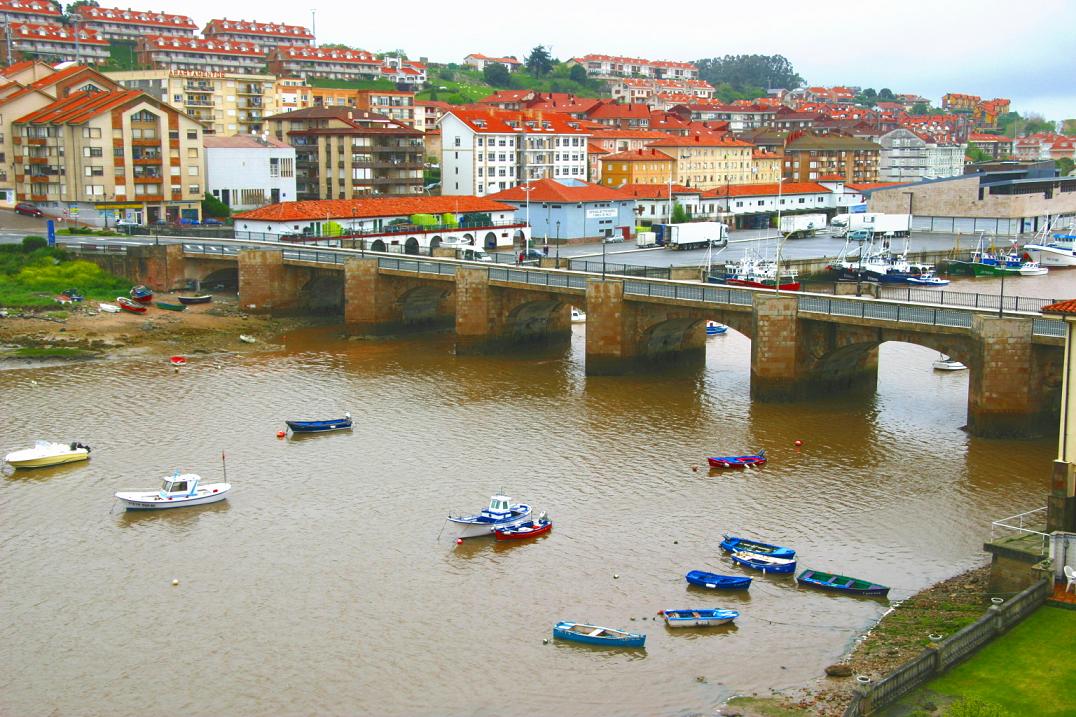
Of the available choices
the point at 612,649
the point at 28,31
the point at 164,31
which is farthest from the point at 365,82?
the point at 612,649

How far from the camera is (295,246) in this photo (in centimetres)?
8031

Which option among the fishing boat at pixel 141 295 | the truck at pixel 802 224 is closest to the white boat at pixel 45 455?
the fishing boat at pixel 141 295

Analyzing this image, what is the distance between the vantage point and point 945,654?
83.6 feet

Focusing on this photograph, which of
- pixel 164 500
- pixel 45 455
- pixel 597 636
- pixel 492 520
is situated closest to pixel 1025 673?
pixel 597 636

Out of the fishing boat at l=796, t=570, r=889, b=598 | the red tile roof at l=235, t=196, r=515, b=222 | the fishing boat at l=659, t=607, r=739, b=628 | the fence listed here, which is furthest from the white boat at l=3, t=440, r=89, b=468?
the red tile roof at l=235, t=196, r=515, b=222

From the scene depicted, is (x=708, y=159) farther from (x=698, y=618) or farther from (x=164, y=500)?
(x=698, y=618)

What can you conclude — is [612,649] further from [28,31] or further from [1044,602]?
[28,31]

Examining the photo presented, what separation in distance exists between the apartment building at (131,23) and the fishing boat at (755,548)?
554ft

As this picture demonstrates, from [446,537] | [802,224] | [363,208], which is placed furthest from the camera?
[802,224]

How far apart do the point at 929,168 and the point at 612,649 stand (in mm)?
169121

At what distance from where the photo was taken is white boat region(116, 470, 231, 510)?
4144cm

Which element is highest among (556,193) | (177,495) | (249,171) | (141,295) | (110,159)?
(110,159)

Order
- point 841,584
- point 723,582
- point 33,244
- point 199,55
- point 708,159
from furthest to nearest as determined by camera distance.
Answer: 1. point 199,55
2. point 708,159
3. point 33,244
4. point 723,582
5. point 841,584

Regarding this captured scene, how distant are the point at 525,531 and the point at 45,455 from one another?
1975 cm
